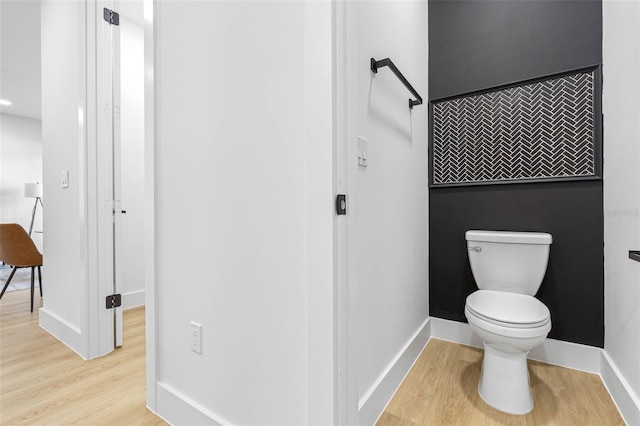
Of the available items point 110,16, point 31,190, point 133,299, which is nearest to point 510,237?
point 110,16

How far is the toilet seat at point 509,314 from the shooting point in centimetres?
121

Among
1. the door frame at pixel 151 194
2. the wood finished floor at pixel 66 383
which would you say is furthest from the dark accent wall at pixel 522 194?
the wood finished floor at pixel 66 383

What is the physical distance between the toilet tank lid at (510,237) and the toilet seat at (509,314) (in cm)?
28

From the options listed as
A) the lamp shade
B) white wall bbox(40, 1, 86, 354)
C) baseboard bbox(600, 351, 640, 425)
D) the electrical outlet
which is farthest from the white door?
the lamp shade

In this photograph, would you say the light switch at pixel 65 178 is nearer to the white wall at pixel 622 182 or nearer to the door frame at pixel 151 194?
the door frame at pixel 151 194

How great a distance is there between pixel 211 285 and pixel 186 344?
292 millimetres

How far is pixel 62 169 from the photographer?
6.46 ft

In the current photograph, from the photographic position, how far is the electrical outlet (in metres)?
1.12

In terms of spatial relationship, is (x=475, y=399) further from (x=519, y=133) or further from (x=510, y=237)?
(x=519, y=133)

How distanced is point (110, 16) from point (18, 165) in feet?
16.6

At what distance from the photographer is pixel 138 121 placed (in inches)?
110

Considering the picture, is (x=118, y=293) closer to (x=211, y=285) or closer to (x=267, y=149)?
(x=211, y=285)

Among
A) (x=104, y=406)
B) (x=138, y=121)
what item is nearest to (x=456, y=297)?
(x=104, y=406)

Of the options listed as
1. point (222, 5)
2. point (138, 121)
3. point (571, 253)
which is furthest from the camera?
point (138, 121)
